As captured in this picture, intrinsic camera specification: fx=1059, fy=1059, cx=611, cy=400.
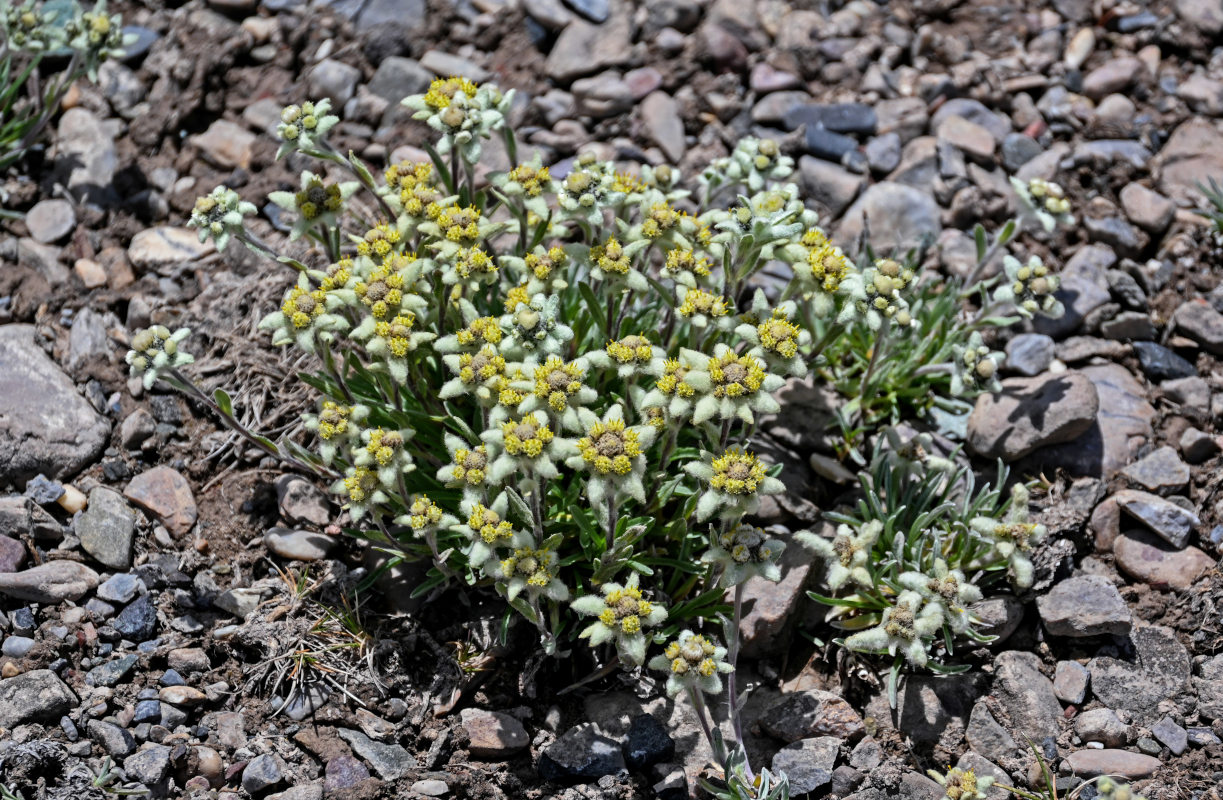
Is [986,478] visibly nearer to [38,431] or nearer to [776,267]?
[776,267]

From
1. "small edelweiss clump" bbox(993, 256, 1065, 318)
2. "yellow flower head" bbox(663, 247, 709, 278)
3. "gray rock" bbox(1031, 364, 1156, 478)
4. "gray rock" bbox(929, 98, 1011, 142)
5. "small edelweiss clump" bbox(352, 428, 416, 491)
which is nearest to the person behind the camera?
"small edelweiss clump" bbox(352, 428, 416, 491)

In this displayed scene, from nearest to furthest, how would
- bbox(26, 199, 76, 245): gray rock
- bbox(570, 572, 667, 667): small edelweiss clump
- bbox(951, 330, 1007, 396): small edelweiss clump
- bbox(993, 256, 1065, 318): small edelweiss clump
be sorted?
bbox(570, 572, 667, 667): small edelweiss clump, bbox(951, 330, 1007, 396): small edelweiss clump, bbox(993, 256, 1065, 318): small edelweiss clump, bbox(26, 199, 76, 245): gray rock

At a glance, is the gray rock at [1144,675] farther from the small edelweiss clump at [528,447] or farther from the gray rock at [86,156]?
the gray rock at [86,156]

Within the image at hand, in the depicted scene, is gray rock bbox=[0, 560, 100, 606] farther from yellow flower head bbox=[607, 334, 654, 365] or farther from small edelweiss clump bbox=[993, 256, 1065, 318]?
small edelweiss clump bbox=[993, 256, 1065, 318]

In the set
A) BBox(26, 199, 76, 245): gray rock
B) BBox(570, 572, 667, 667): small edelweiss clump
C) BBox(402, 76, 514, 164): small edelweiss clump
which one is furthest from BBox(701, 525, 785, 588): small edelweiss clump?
BBox(26, 199, 76, 245): gray rock

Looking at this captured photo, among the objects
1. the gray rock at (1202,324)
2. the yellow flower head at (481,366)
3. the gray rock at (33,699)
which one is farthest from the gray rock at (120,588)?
the gray rock at (1202,324)

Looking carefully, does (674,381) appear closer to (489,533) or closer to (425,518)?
(489,533)

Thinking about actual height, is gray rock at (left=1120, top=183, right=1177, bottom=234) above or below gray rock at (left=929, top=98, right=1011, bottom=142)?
below
